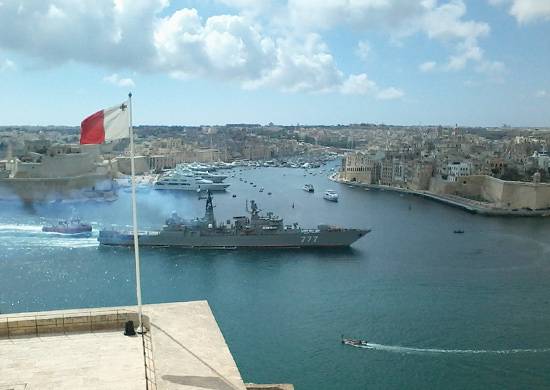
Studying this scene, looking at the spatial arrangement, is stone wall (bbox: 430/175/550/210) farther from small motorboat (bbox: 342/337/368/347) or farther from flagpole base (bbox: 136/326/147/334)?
flagpole base (bbox: 136/326/147/334)

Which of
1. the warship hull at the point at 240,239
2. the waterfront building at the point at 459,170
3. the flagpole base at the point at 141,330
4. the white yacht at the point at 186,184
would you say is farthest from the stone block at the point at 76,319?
the white yacht at the point at 186,184

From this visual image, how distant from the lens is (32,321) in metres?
3.80

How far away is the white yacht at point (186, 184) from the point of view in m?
31.9

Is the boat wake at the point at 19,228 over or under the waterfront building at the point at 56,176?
under

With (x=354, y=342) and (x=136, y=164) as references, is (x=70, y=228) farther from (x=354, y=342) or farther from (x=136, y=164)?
(x=136, y=164)

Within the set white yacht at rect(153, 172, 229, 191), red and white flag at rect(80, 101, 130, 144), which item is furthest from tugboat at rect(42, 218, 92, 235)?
red and white flag at rect(80, 101, 130, 144)

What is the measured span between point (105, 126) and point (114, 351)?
1505 mm

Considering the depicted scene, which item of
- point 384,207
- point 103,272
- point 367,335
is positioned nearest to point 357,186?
point 384,207

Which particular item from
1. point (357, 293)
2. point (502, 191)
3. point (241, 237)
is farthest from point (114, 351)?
point (502, 191)

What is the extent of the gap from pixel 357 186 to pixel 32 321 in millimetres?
31426

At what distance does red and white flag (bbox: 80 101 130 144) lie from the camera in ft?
13.0

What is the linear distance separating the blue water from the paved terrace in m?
4.27

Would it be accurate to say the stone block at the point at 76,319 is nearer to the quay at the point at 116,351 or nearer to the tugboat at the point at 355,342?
the quay at the point at 116,351

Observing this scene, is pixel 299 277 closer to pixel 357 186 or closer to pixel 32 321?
pixel 32 321
